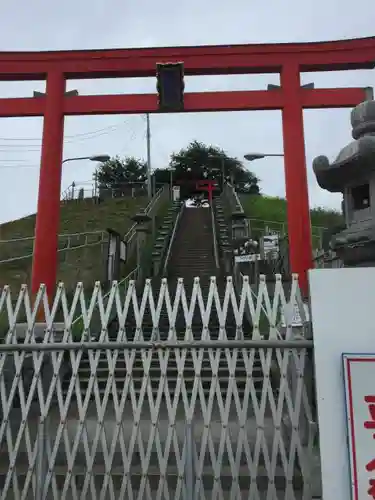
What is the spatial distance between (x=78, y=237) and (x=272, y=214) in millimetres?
13424

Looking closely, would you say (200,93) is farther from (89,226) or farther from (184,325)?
(89,226)

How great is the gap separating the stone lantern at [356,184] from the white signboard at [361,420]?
855 mm

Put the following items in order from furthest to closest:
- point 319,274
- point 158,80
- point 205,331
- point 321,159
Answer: point 158,80, point 321,159, point 205,331, point 319,274

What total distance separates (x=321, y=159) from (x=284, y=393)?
74.4 inches

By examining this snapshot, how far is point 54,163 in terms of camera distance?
777 cm

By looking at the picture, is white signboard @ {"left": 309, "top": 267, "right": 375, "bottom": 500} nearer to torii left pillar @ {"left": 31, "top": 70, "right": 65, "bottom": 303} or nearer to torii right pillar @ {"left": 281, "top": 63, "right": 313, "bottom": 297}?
torii right pillar @ {"left": 281, "top": 63, "right": 313, "bottom": 297}

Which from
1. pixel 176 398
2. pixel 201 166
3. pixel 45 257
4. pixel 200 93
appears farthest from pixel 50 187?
pixel 201 166

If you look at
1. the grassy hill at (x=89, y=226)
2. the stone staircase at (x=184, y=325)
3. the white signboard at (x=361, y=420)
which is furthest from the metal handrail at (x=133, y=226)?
the white signboard at (x=361, y=420)

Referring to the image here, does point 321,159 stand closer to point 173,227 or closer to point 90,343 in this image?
point 90,343

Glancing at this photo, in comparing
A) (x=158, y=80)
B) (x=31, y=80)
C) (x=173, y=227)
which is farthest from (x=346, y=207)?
(x=173, y=227)

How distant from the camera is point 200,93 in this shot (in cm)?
776

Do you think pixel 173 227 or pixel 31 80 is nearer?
pixel 31 80

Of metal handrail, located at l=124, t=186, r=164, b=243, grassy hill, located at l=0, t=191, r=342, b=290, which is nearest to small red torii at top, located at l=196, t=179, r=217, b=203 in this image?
grassy hill, located at l=0, t=191, r=342, b=290

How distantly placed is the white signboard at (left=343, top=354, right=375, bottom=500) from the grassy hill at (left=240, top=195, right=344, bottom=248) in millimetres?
21243
